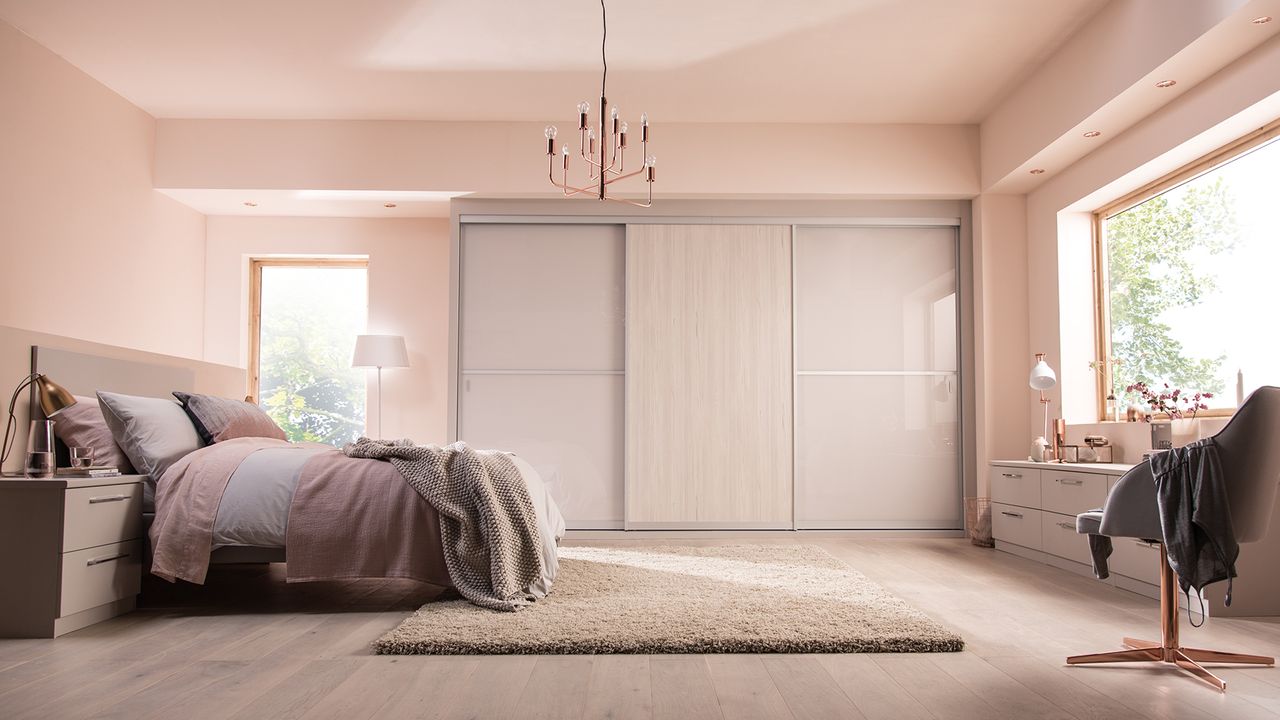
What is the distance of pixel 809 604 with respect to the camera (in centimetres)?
343

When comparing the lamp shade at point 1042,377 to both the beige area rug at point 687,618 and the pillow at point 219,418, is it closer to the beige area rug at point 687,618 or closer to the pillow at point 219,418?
the beige area rug at point 687,618

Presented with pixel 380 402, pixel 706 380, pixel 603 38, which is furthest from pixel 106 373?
pixel 706 380

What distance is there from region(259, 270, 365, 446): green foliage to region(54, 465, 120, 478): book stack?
11.0 ft

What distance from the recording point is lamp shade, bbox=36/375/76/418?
A: 345 cm

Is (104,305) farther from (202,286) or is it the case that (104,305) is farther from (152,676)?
(152,676)

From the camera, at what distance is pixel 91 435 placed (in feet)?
12.2

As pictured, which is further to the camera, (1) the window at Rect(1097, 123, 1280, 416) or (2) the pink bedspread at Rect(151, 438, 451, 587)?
(1) the window at Rect(1097, 123, 1280, 416)

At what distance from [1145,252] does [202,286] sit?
6103 millimetres

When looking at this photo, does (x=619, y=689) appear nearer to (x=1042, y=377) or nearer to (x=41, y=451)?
(x=41, y=451)

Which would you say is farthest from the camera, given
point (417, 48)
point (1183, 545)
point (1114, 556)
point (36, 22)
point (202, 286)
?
point (202, 286)

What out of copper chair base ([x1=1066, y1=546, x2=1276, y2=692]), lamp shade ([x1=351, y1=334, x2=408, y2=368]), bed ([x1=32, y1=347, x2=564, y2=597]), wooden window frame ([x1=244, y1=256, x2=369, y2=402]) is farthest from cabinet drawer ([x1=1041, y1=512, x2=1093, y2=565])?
wooden window frame ([x1=244, y1=256, x2=369, y2=402])

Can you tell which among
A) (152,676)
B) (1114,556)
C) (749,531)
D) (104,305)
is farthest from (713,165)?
(152,676)

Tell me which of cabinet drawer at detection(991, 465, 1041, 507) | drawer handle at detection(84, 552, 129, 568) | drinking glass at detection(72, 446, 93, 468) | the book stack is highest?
drinking glass at detection(72, 446, 93, 468)

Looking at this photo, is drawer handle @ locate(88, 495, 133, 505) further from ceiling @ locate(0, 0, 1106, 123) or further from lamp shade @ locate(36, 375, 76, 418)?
ceiling @ locate(0, 0, 1106, 123)
